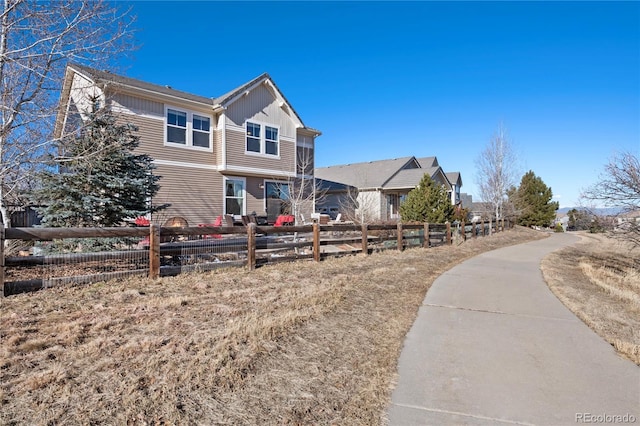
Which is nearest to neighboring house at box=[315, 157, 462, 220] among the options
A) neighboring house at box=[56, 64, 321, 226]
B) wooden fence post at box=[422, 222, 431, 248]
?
neighboring house at box=[56, 64, 321, 226]

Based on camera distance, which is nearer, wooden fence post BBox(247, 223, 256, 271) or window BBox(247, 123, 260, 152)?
wooden fence post BBox(247, 223, 256, 271)

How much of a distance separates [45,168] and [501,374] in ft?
32.3

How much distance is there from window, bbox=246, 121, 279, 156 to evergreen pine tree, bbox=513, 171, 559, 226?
25.4 meters

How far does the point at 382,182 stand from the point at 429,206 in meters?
9.91

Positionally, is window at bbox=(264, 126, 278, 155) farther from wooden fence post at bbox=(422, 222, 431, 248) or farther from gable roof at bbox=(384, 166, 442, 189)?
gable roof at bbox=(384, 166, 442, 189)

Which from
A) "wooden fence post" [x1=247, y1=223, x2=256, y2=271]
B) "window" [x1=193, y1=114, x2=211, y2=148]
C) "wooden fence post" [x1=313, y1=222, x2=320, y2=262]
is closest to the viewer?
"wooden fence post" [x1=247, y1=223, x2=256, y2=271]

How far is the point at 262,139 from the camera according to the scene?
1736 cm

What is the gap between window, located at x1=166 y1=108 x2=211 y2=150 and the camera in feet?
47.9

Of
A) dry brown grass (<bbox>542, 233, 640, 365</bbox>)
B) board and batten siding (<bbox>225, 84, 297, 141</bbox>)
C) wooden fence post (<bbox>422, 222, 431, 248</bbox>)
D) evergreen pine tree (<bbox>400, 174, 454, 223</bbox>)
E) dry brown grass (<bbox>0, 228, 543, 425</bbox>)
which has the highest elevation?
board and batten siding (<bbox>225, 84, 297, 141</bbox>)

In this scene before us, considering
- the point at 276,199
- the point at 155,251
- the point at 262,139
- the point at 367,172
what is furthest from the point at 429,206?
the point at 155,251

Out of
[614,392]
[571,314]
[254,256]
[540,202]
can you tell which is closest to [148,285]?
[254,256]

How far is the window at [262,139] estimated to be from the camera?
17.0 m

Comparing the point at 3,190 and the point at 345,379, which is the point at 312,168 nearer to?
the point at 3,190

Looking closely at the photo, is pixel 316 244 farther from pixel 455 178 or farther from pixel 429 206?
pixel 455 178
